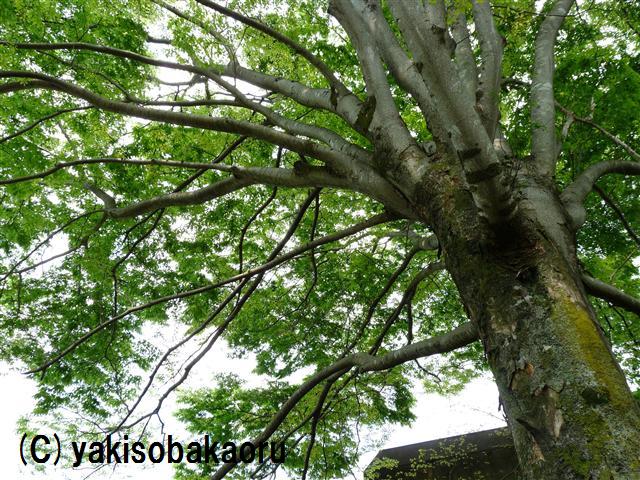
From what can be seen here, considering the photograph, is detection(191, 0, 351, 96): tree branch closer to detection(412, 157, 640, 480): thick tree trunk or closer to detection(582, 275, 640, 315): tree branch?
detection(412, 157, 640, 480): thick tree trunk

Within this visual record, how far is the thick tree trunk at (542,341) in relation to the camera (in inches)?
55.4

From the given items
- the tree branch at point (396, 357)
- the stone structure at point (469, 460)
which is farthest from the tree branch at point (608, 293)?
the stone structure at point (469, 460)

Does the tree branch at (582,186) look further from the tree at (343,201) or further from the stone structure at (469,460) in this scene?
the stone structure at (469,460)

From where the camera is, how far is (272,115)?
3447mm

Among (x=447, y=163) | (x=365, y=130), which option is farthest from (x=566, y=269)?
(x=365, y=130)

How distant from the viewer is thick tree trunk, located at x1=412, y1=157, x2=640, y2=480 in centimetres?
141

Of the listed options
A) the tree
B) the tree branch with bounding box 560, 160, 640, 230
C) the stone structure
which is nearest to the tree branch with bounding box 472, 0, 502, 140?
the tree

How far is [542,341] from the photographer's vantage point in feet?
5.54

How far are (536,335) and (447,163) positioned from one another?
1.11 metres

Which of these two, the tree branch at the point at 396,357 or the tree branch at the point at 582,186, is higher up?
the tree branch at the point at 582,186

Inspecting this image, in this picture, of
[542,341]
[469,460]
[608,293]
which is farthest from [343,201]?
[469,460]

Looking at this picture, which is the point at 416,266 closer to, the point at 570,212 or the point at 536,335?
the point at 570,212

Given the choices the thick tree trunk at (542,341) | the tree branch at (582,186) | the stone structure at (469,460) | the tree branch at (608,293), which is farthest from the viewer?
the stone structure at (469,460)

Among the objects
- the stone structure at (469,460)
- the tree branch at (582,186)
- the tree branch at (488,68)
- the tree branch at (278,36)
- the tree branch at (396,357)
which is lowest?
the stone structure at (469,460)
